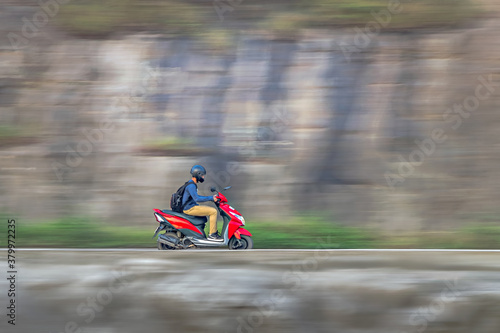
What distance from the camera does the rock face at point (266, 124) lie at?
43.7ft

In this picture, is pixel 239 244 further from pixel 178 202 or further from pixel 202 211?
pixel 178 202

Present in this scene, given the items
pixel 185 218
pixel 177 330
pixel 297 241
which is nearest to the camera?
pixel 177 330

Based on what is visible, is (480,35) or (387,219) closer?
(387,219)

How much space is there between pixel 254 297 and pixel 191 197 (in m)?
3.30

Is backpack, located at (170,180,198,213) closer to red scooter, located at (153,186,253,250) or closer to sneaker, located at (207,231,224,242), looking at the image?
red scooter, located at (153,186,253,250)

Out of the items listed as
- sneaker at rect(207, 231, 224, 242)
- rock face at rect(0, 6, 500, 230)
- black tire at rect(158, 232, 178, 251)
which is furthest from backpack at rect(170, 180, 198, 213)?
rock face at rect(0, 6, 500, 230)

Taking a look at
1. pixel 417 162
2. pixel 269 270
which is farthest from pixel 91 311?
pixel 417 162

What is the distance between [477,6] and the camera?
14.2 m

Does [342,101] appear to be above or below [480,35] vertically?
below

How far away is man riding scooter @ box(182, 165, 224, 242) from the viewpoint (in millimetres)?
10336

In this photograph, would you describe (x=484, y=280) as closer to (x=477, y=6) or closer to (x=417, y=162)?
(x=417, y=162)

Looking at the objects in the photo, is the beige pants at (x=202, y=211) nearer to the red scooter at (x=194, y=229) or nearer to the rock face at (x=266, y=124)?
the red scooter at (x=194, y=229)

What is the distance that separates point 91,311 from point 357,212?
6844mm

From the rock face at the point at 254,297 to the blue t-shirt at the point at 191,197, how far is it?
101 inches
